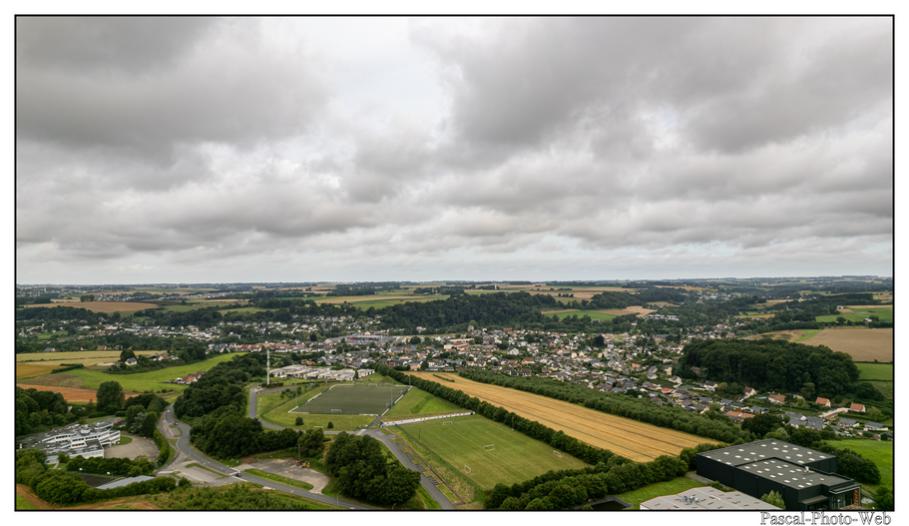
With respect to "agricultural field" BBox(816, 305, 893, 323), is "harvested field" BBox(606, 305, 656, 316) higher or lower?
lower

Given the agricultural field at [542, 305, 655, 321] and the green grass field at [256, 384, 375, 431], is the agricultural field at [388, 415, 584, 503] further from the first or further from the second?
the agricultural field at [542, 305, 655, 321]

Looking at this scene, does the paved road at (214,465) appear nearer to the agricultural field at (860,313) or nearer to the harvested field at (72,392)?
the harvested field at (72,392)

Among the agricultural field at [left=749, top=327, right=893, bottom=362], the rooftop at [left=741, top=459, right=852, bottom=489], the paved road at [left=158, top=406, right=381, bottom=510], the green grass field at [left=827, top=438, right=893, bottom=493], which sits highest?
the agricultural field at [left=749, top=327, right=893, bottom=362]

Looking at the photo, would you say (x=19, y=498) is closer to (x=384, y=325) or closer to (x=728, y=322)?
Answer: (x=384, y=325)

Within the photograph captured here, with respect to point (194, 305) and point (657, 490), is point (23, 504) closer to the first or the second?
point (657, 490)

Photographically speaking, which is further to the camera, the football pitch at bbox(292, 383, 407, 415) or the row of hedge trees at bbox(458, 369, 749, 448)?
the football pitch at bbox(292, 383, 407, 415)

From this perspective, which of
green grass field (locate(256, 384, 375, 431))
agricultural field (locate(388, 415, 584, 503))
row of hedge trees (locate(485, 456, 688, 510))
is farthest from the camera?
green grass field (locate(256, 384, 375, 431))

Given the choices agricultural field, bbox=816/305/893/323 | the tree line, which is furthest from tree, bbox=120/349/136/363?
agricultural field, bbox=816/305/893/323
